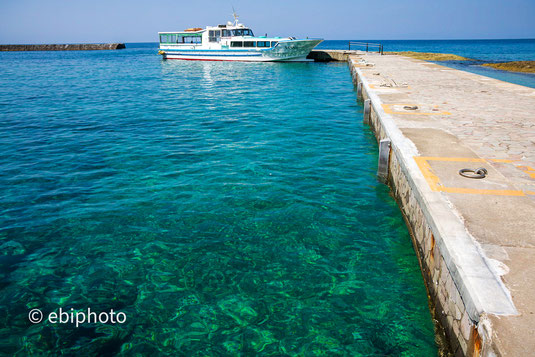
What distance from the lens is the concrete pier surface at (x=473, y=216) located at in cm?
277

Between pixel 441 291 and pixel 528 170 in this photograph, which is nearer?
pixel 441 291

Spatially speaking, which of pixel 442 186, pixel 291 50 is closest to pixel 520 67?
pixel 291 50

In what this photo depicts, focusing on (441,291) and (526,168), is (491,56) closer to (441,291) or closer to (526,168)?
(526,168)

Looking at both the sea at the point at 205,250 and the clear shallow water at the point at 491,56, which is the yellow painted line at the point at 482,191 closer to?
the sea at the point at 205,250

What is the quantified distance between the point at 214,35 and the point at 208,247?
43.0m

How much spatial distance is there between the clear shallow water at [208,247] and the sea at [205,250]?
22 mm

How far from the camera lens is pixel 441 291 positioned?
12.2 ft

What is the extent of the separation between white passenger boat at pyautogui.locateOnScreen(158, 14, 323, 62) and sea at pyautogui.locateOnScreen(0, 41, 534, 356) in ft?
104

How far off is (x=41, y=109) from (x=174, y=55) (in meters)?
36.3

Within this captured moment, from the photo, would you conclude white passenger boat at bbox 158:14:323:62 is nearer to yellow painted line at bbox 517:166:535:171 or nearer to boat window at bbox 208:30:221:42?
boat window at bbox 208:30:221:42

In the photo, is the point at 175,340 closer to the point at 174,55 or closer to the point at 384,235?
the point at 384,235

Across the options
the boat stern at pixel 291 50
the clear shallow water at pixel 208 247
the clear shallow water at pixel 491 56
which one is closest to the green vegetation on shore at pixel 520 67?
the clear shallow water at pixel 491 56

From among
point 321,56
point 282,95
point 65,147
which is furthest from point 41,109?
point 321,56

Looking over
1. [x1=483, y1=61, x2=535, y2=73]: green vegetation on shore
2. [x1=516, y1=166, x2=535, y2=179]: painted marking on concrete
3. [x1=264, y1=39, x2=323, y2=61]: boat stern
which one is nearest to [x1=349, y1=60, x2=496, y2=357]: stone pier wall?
[x1=516, y1=166, x2=535, y2=179]: painted marking on concrete
